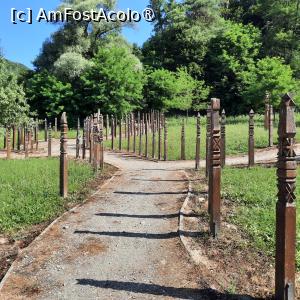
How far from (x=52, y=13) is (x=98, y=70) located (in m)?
Result: 6.51

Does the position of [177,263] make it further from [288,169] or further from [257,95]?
[257,95]

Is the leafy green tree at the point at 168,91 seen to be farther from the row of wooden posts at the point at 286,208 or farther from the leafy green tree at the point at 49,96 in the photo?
the row of wooden posts at the point at 286,208

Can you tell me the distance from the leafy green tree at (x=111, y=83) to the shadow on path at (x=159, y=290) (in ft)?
99.8

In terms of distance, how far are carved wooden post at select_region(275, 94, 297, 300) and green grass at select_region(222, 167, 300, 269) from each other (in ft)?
4.06

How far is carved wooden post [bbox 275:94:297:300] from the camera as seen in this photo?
4652mm

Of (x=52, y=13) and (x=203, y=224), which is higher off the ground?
(x=52, y=13)

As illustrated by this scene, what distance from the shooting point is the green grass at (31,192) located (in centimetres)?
827

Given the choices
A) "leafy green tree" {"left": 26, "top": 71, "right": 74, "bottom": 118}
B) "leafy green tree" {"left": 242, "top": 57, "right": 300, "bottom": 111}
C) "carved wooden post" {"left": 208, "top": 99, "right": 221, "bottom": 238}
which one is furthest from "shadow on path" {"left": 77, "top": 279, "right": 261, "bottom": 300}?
"leafy green tree" {"left": 26, "top": 71, "right": 74, "bottom": 118}

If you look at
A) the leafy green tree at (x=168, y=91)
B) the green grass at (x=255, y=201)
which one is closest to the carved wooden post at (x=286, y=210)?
the green grass at (x=255, y=201)

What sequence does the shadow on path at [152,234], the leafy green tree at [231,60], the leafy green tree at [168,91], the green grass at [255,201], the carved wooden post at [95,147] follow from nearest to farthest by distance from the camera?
the green grass at [255,201] → the shadow on path at [152,234] → the carved wooden post at [95,147] → the leafy green tree at [168,91] → the leafy green tree at [231,60]

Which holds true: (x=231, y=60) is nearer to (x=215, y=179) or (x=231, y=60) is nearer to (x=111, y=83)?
(x=111, y=83)

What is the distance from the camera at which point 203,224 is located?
757 cm

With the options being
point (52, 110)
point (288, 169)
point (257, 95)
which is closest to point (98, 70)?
point (52, 110)

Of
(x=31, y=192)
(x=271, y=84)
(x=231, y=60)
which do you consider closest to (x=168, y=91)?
(x=231, y=60)
